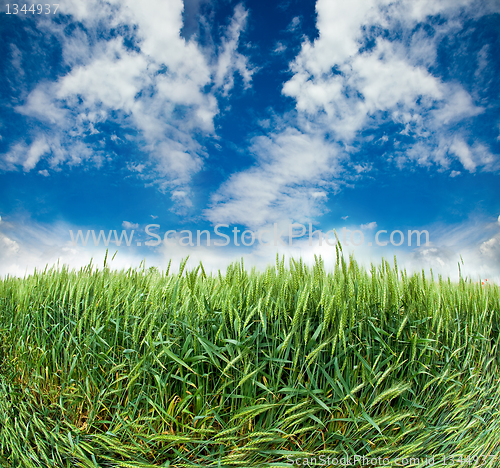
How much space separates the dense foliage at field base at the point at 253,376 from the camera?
5.05 ft

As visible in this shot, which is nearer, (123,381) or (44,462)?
(123,381)

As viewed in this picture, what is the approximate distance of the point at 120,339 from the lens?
193 centimetres

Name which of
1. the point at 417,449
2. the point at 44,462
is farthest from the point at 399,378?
the point at 44,462

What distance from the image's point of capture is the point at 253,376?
5.00ft

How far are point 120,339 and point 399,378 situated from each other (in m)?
1.84

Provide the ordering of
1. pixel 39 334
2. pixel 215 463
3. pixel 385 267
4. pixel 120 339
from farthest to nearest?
pixel 39 334 < pixel 385 267 < pixel 120 339 < pixel 215 463

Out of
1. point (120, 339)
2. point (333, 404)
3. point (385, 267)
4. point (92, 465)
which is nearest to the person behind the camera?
point (333, 404)

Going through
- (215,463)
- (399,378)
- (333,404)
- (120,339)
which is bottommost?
(215,463)

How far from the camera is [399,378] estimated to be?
5.82 feet

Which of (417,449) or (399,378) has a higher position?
(399,378)

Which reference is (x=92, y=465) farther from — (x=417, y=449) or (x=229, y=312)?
(x=417, y=449)

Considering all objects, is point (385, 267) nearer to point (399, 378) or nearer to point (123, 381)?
point (399, 378)

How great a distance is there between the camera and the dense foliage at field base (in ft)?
5.05

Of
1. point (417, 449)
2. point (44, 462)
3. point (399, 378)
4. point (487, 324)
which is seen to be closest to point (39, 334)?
point (44, 462)
